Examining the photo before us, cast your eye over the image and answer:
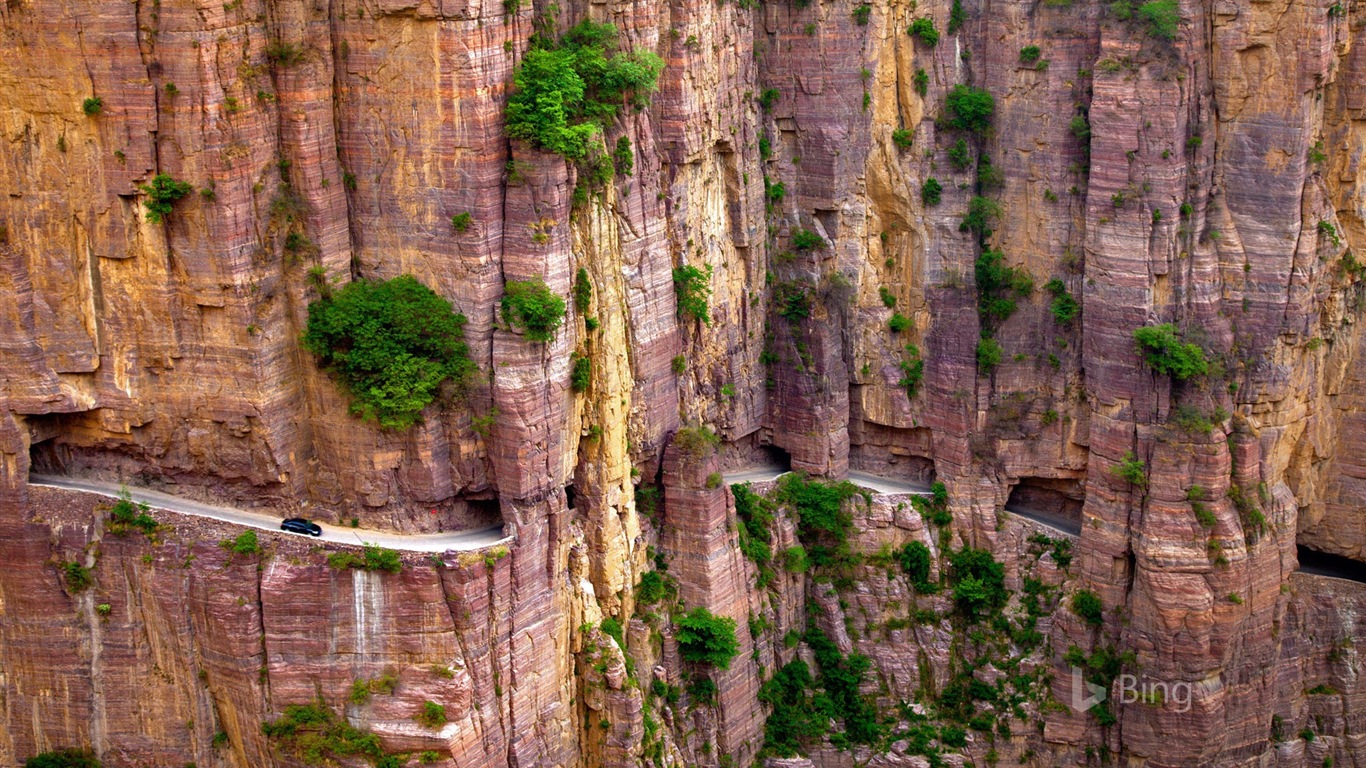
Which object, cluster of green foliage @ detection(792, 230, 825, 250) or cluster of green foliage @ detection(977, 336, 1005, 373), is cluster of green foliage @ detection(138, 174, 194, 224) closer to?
Answer: cluster of green foliage @ detection(792, 230, 825, 250)

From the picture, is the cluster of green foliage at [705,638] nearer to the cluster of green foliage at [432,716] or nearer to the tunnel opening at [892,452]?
the cluster of green foliage at [432,716]

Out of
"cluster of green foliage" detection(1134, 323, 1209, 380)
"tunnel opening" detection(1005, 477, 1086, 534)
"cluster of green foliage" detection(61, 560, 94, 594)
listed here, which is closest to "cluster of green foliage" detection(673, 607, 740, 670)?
"tunnel opening" detection(1005, 477, 1086, 534)

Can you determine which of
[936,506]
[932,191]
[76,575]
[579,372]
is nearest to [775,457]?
[936,506]

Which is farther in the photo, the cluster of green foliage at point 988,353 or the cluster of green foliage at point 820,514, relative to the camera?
the cluster of green foliage at point 820,514

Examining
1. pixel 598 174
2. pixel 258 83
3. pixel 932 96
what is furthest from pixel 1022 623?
pixel 258 83

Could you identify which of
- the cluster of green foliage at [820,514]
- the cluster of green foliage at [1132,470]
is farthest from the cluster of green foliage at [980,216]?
the cluster of green foliage at [820,514]

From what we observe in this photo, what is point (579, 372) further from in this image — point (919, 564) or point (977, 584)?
point (977, 584)
